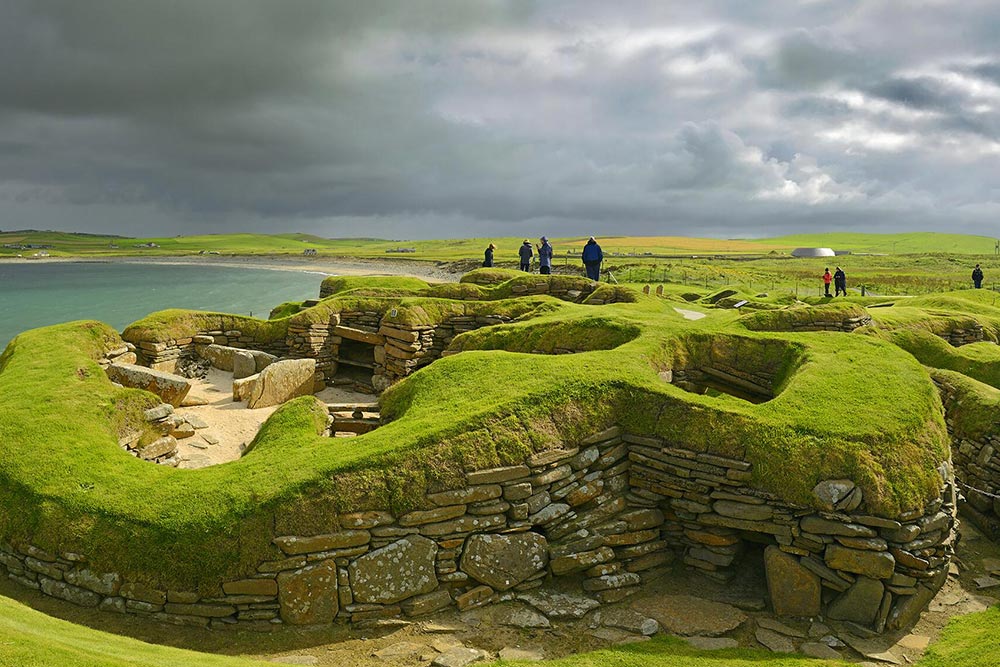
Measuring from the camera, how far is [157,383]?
532 inches

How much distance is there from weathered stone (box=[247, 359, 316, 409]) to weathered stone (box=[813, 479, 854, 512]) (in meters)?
12.0

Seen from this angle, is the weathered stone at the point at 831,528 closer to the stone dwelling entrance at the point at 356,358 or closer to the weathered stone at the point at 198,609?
the weathered stone at the point at 198,609

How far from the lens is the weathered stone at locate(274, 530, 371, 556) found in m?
7.05

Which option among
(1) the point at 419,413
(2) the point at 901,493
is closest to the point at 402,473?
(1) the point at 419,413

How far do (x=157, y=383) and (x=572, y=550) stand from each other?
10266 mm

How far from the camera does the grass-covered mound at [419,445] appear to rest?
23.4 ft

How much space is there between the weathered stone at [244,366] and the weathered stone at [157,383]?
3.01 m

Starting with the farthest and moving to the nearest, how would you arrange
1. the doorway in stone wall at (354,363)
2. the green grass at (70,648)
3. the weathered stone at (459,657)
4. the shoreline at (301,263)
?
the shoreline at (301,263)
the doorway in stone wall at (354,363)
the weathered stone at (459,657)
the green grass at (70,648)

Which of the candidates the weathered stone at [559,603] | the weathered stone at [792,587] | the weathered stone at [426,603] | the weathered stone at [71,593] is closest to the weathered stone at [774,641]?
the weathered stone at [792,587]

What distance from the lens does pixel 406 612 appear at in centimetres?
743

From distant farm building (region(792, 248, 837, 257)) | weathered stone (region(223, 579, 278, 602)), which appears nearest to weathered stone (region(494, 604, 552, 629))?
weathered stone (region(223, 579, 278, 602))

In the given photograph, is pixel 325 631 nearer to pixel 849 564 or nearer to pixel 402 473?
pixel 402 473

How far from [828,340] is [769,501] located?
517 centimetres

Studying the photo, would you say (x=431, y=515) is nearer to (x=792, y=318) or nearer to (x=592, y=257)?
(x=792, y=318)
